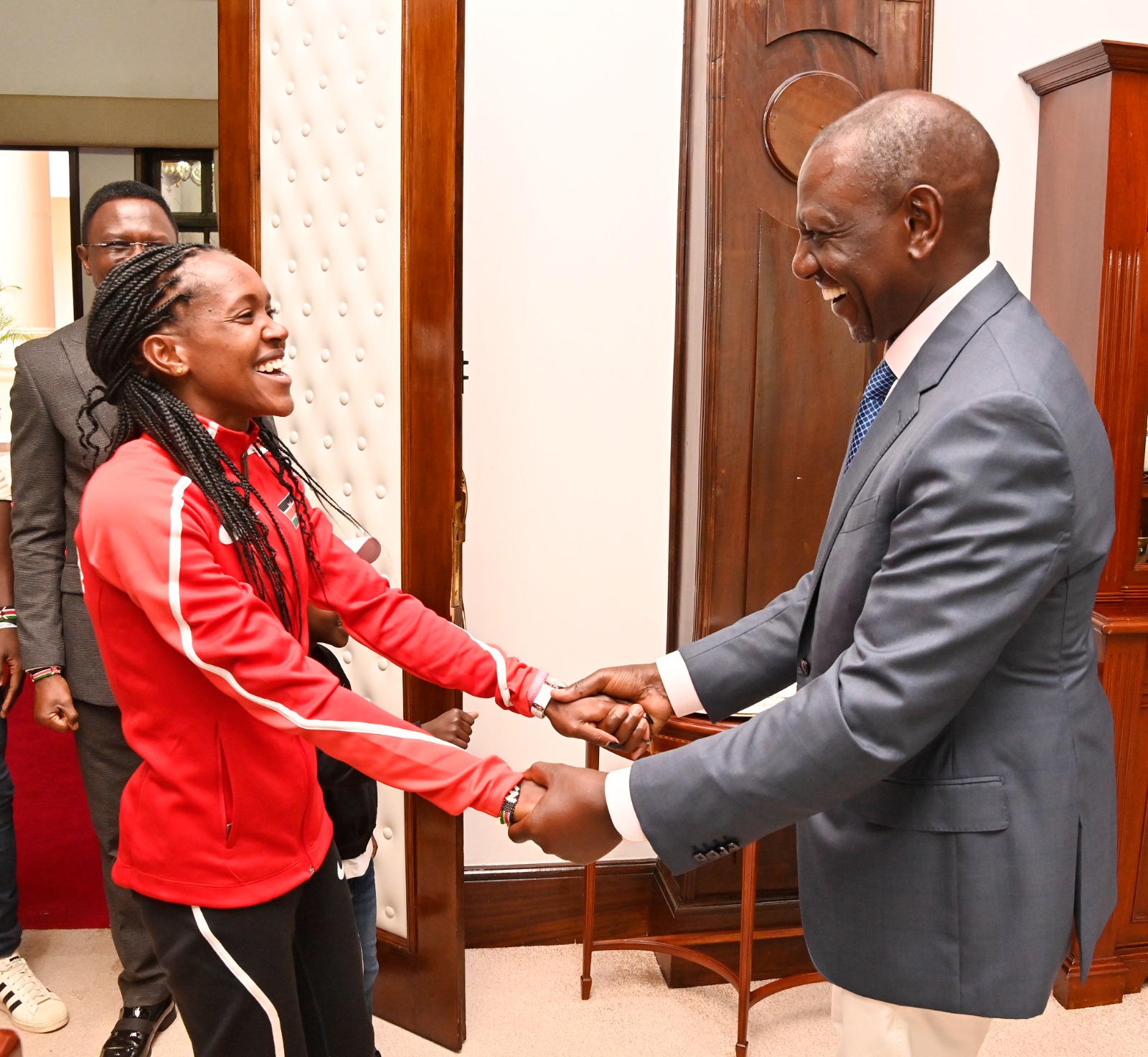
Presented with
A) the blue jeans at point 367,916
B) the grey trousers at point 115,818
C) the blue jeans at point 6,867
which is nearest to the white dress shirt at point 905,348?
the blue jeans at point 367,916

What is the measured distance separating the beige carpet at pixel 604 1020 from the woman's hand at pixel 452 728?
2.96ft

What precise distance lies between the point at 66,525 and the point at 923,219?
1853mm

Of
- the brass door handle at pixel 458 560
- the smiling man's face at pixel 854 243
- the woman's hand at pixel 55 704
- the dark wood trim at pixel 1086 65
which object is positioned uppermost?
the dark wood trim at pixel 1086 65

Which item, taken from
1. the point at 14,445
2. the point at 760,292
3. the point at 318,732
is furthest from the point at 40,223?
the point at 318,732

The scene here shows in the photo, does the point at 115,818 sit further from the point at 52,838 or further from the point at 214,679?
the point at 52,838

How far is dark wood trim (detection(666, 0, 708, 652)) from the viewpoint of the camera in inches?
105

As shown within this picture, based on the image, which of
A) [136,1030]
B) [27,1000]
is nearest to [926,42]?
[136,1030]

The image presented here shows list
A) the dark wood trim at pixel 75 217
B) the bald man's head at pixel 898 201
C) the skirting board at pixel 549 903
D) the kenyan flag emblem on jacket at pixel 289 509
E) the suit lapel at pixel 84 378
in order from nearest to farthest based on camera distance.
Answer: the bald man's head at pixel 898 201 → the kenyan flag emblem on jacket at pixel 289 509 → the suit lapel at pixel 84 378 → the skirting board at pixel 549 903 → the dark wood trim at pixel 75 217

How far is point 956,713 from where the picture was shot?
1.25 m

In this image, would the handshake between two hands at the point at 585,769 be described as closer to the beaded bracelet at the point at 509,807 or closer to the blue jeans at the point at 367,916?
the beaded bracelet at the point at 509,807

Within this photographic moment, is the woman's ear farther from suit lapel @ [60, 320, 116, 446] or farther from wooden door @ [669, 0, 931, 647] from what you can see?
wooden door @ [669, 0, 931, 647]

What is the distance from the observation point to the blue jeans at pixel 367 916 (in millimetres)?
2006

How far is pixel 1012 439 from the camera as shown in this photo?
1.17m

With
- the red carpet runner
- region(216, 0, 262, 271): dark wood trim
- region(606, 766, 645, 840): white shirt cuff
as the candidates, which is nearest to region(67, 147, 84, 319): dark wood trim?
the red carpet runner
